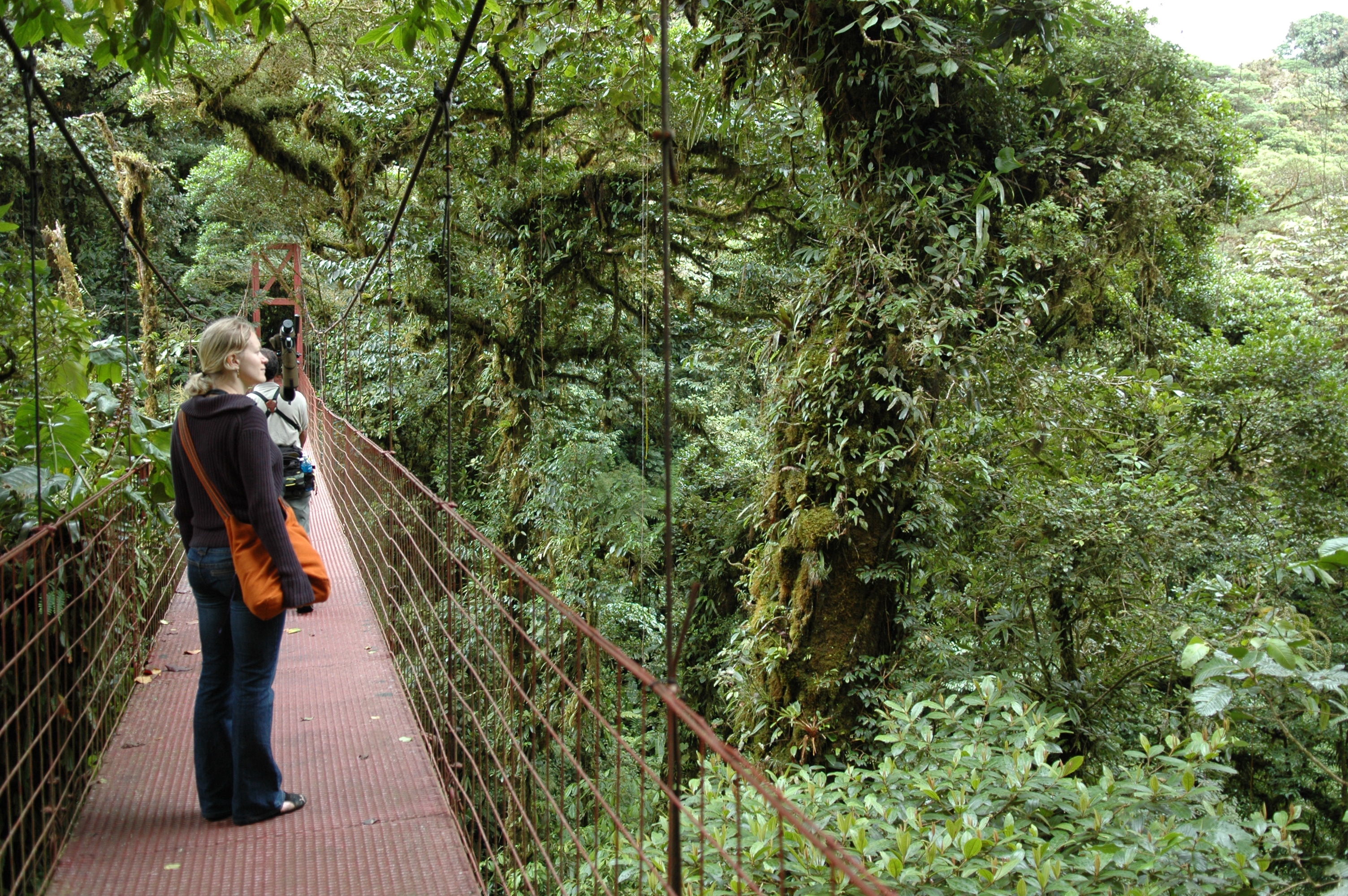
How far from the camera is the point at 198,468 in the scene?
190 cm

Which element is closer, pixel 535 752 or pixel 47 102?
pixel 535 752

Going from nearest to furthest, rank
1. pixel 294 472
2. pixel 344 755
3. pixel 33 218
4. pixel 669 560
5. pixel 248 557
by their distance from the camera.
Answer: pixel 669 560, pixel 33 218, pixel 248 557, pixel 344 755, pixel 294 472

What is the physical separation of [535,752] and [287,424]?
2309mm

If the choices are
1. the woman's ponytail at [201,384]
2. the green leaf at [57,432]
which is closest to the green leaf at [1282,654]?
the woman's ponytail at [201,384]

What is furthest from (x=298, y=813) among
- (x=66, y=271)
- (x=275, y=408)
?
(x=66, y=271)

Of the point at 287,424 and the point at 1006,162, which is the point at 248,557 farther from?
the point at 1006,162

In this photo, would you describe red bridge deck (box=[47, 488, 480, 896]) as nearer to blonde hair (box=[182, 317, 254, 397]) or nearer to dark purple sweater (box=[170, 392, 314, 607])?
dark purple sweater (box=[170, 392, 314, 607])

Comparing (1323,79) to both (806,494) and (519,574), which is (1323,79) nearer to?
(806,494)

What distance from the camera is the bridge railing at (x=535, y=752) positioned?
113 cm

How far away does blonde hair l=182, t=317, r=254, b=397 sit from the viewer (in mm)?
1934

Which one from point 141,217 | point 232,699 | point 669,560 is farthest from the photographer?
point 141,217

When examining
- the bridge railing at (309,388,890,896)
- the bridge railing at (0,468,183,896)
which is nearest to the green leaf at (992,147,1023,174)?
the bridge railing at (309,388,890,896)

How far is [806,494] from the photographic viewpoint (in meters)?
3.96

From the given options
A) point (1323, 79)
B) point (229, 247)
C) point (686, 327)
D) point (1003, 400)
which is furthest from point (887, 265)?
point (1323, 79)
